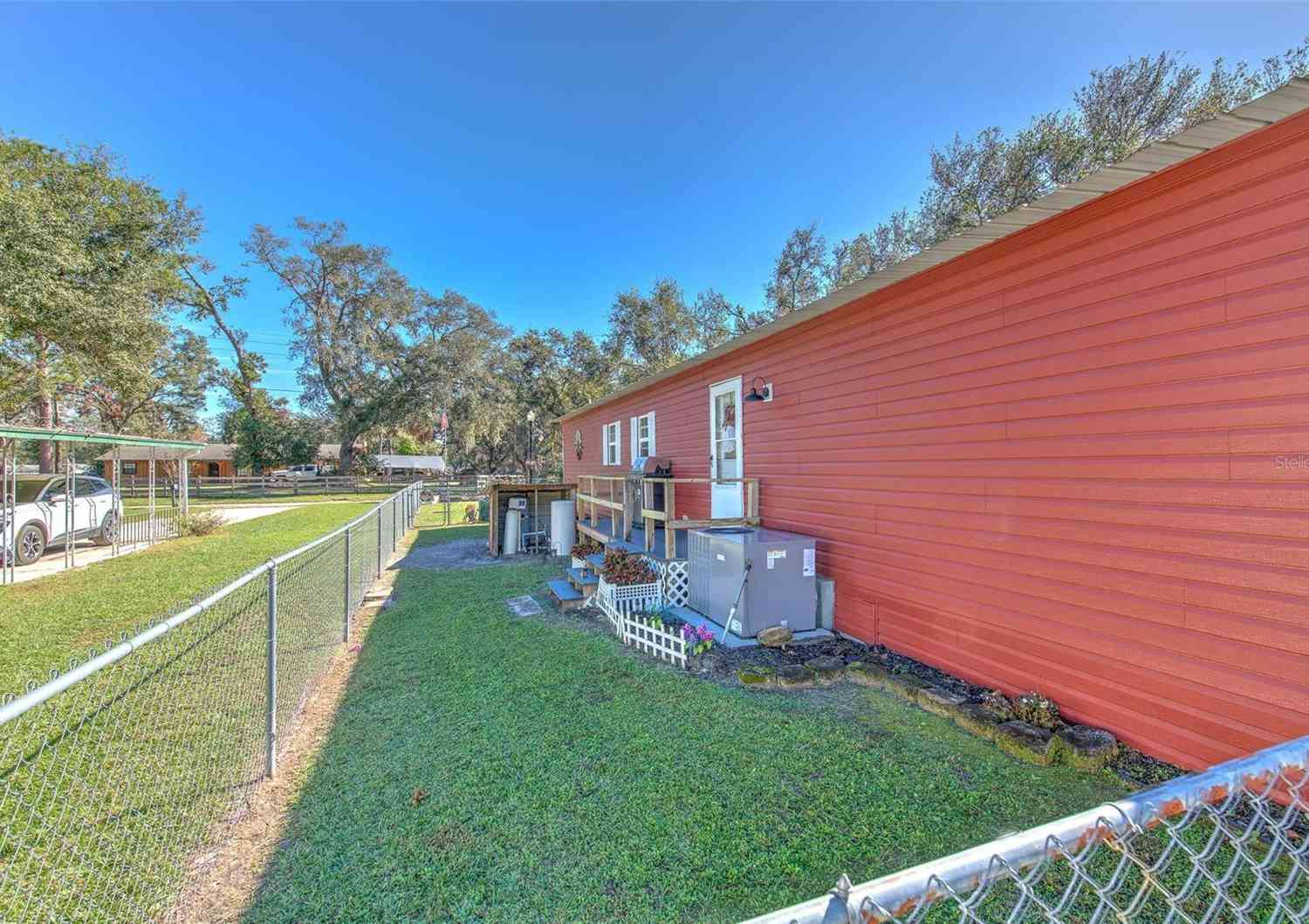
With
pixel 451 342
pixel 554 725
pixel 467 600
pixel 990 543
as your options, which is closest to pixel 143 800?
pixel 554 725

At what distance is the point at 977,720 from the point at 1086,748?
566mm

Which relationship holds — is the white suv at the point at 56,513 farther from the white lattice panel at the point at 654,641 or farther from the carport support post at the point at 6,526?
the white lattice panel at the point at 654,641

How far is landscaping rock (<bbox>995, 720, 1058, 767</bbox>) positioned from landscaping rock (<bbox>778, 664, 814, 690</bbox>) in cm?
127

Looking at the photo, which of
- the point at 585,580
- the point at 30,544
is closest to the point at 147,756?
the point at 585,580

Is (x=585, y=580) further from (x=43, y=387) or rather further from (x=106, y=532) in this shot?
(x=43, y=387)

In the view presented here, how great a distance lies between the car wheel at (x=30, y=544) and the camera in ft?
30.2

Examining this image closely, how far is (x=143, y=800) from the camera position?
280 centimetres

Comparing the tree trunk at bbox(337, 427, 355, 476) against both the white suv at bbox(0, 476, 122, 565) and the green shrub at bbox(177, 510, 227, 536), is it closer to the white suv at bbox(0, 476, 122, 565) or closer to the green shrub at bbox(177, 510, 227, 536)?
the green shrub at bbox(177, 510, 227, 536)

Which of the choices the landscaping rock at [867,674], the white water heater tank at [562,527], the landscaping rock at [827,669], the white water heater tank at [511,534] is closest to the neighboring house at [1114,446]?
the landscaping rock at [867,674]

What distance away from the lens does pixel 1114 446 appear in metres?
3.13

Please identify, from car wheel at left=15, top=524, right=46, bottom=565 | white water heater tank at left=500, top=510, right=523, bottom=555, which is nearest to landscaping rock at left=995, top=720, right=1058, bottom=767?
white water heater tank at left=500, top=510, right=523, bottom=555

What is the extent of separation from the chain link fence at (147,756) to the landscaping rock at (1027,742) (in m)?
4.18

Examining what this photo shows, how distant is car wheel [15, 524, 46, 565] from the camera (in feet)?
30.2

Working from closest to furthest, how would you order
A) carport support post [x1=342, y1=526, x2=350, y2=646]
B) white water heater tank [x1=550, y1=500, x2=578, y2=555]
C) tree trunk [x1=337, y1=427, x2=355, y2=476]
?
carport support post [x1=342, y1=526, x2=350, y2=646]
white water heater tank [x1=550, y1=500, x2=578, y2=555]
tree trunk [x1=337, y1=427, x2=355, y2=476]
